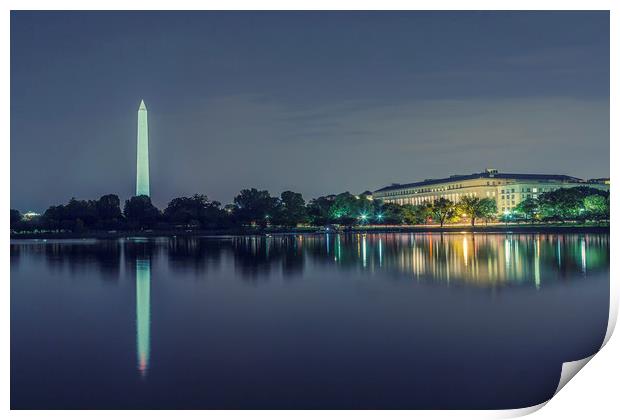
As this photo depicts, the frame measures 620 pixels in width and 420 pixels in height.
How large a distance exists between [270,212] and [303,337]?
39528 mm

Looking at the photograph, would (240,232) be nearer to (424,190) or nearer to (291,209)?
(291,209)

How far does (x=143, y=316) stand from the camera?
8.93m

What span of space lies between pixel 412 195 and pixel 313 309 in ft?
220

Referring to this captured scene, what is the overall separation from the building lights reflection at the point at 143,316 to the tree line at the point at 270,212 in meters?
27.6

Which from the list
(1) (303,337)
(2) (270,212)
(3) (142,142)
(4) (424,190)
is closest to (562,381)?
(1) (303,337)

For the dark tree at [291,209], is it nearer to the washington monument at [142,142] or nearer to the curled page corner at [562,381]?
the washington monument at [142,142]

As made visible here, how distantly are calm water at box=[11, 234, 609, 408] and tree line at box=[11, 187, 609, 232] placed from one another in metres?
29.2

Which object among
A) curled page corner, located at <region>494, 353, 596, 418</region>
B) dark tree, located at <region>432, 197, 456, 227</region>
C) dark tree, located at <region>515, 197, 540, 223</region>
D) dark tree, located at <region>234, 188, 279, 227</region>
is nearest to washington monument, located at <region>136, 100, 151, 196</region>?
dark tree, located at <region>234, 188, 279, 227</region>

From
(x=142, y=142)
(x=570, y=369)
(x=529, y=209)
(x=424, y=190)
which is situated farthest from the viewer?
(x=424, y=190)

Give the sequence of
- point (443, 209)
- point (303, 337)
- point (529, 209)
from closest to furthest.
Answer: point (303, 337)
point (529, 209)
point (443, 209)

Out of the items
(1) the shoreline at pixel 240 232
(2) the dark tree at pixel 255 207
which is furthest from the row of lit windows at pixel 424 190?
(2) the dark tree at pixel 255 207

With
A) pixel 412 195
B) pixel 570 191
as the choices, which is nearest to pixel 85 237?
pixel 570 191

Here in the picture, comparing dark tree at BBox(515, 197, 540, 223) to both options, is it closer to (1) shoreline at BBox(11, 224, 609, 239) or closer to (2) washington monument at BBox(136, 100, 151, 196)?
(1) shoreline at BBox(11, 224, 609, 239)
